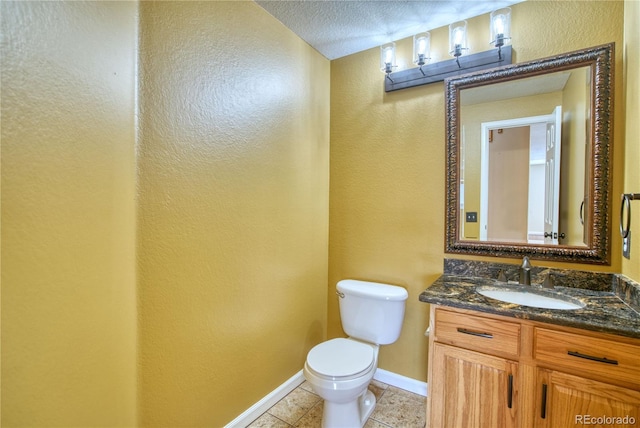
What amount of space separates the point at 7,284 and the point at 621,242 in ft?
8.18

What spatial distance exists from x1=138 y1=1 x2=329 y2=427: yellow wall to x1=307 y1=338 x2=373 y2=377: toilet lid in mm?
352

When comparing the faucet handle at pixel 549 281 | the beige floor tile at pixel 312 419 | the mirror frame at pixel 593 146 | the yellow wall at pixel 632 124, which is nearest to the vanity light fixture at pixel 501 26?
the mirror frame at pixel 593 146

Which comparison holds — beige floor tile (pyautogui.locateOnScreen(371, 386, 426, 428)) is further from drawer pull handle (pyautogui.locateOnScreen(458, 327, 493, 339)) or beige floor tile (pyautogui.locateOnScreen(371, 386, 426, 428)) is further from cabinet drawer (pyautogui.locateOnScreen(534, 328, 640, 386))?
cabinet drawer (pyautogui.locateOnScreen(534, 328, 640, 386))

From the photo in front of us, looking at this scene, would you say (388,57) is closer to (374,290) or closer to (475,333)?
(374,290)

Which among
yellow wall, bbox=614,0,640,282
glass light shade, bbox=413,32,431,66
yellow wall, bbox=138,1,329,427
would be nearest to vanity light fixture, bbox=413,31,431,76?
glass light shade, bbox=413,32,431,66

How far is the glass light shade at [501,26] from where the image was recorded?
1.62 metres

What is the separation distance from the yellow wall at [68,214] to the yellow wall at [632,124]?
6.96 feet

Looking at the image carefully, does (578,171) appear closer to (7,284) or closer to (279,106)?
(279,106)

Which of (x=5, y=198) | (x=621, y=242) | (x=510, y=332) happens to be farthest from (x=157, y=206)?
(x=621, y=242)

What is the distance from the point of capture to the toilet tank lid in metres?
1.82

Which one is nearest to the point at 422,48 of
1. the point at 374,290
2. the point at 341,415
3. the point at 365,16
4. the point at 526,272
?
the point at 365,16

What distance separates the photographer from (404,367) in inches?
81.4

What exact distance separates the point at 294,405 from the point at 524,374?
51.9 inches

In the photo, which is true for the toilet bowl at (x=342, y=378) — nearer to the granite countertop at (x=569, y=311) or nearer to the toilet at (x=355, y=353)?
the toilet at (x=355, y=353)
